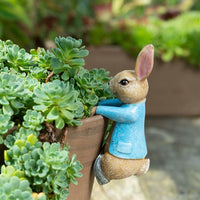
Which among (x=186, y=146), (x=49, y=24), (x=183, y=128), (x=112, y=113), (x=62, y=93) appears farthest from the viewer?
(x=49, y=24)

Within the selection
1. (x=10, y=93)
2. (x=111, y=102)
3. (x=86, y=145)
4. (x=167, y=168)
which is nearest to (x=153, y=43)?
(x=167, y=168)

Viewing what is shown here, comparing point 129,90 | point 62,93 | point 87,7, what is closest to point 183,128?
point 87,7

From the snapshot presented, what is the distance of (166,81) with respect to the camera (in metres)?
2.73

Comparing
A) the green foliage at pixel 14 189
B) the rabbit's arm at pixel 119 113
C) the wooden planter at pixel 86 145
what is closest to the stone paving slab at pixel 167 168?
the wooden planter at pixel 86 145

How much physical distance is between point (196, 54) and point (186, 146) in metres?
0.84

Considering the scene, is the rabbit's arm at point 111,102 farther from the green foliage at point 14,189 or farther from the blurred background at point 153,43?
the blurred background at point 153,43

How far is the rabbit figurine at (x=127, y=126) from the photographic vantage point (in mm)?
726

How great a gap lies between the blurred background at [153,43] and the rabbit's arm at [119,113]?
46.4 inches

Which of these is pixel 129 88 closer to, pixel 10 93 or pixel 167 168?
pixel 10 93

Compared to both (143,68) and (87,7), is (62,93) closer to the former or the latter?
(143,68)

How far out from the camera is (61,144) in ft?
2.13

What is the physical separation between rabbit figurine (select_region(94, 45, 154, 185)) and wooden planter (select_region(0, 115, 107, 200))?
2cm

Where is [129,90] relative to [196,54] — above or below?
below

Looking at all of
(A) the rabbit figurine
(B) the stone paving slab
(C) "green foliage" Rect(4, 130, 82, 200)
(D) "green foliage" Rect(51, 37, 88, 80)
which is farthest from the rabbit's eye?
(B) the stone paving slab
